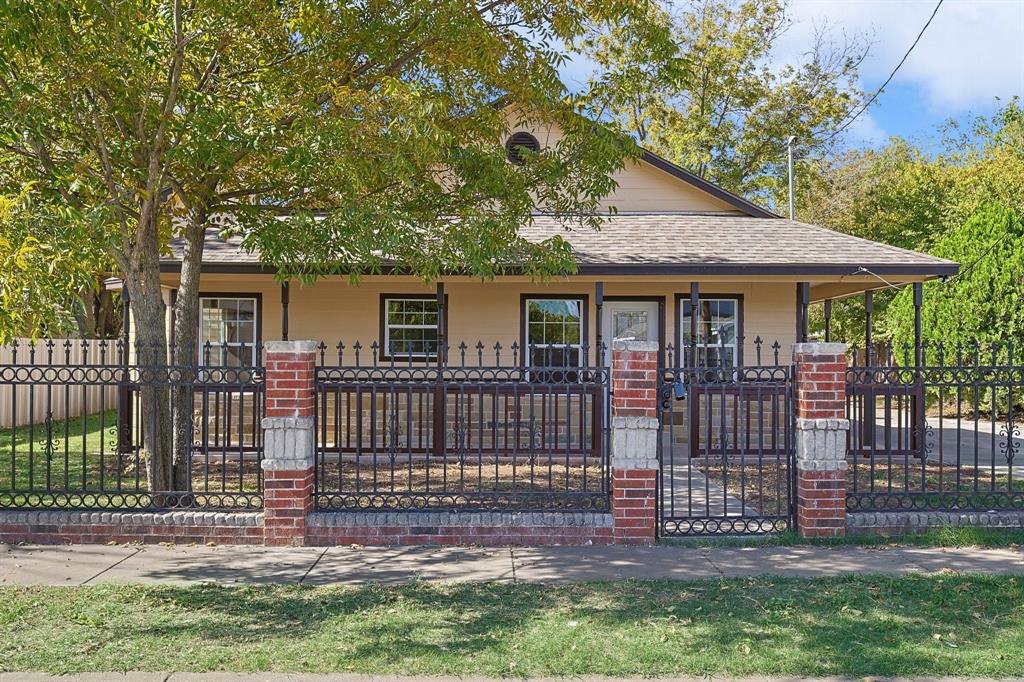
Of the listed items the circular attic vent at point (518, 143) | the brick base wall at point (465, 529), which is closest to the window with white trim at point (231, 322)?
the circular attic vent at point (518, 143)

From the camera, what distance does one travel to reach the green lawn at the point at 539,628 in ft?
14.7

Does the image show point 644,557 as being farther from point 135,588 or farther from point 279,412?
point 135,588

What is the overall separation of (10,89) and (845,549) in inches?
311

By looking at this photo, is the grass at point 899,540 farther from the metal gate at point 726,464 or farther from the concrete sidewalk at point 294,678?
the concrete sidewalk at point 294,678

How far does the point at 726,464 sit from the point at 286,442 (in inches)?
157

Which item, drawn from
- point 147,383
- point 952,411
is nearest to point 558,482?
point 147,383

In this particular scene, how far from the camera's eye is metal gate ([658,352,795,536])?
23.7ft

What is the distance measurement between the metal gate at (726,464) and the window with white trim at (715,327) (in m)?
1.01

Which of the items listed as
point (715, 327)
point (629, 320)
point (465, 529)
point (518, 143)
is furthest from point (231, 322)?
point (465, 529)

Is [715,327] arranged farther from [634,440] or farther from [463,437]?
[463,437]

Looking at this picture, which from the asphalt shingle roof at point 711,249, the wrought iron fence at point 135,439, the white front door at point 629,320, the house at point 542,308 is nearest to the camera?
the wrought iron fence at point 135,439

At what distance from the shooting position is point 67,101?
25.1 feet

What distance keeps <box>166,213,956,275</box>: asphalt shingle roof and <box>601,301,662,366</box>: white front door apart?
1276 mm

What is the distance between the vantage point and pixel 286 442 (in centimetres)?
701
